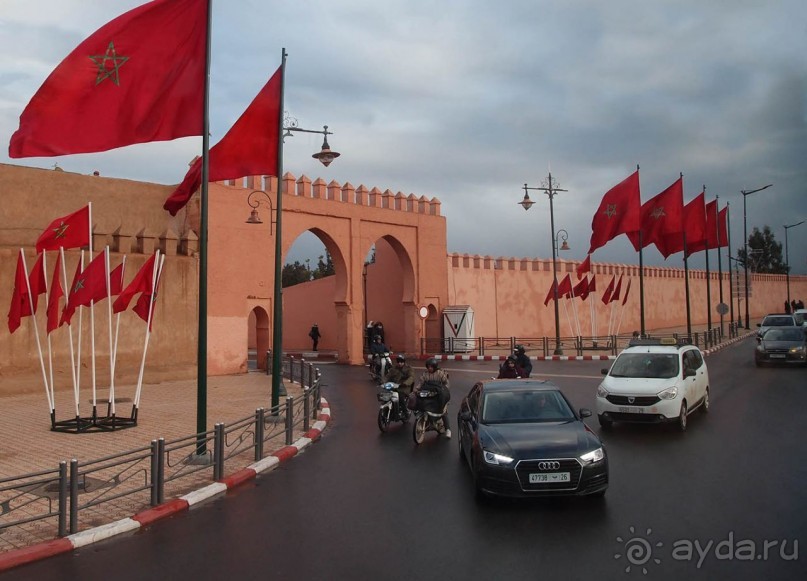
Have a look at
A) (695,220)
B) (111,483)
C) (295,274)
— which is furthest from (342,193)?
(295,274)

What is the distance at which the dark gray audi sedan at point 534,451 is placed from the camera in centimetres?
786

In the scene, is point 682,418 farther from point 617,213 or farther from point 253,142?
point 617,213

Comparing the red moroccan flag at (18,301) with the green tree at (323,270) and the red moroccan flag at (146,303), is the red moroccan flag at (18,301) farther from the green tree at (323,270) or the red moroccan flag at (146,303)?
the green tree at (323,270)

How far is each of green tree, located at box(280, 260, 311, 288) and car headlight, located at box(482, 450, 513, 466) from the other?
71.9 metres

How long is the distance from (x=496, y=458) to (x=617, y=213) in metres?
21.2

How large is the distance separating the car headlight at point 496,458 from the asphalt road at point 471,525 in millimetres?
530

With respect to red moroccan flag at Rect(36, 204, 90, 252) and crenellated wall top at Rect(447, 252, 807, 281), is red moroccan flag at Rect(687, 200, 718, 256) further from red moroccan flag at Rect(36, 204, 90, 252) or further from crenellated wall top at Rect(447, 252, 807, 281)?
red moroccan flag at Rect(36, 204, 90, 252)

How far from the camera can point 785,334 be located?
27.1m

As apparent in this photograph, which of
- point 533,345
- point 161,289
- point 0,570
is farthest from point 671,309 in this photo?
point 0,570

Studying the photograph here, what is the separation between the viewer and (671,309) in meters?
55.6

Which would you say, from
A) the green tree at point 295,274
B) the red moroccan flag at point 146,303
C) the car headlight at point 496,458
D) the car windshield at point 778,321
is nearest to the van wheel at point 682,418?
the car headlight at point 496,458

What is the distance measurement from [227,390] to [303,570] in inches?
623

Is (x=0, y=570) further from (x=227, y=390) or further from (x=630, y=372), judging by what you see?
(x=227, y=390)

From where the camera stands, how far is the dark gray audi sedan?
7.86 m
